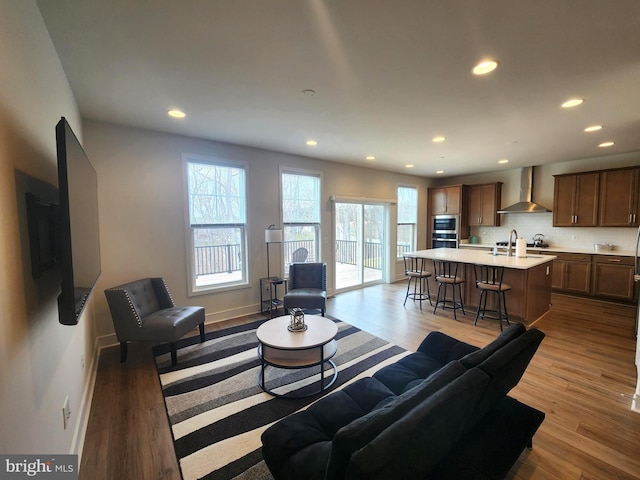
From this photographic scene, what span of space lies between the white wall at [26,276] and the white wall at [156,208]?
5.40 feet

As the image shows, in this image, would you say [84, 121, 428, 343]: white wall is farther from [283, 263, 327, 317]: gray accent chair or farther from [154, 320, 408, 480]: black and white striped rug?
[154, 320, 408, 480]: black and white striped rug

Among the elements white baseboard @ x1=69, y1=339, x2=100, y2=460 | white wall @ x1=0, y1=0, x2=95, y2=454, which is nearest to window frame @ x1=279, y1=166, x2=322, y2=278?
white baseboard @ x1=69, y1=339, x2=100, y2=460

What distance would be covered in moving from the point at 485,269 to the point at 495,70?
3.23 meters

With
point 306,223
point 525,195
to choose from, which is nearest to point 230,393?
point 306,223

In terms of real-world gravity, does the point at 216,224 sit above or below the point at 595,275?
above

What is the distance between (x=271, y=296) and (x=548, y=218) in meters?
6.42

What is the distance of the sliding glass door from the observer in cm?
594

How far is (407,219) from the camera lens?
289 inches

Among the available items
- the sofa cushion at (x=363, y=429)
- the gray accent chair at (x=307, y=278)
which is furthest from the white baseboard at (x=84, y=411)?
the gray accent chair at (x=307, y=278)

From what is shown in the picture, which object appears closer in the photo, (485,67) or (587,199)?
(485,67)

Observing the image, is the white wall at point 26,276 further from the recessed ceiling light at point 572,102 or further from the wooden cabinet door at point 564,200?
the wooden cabinet door at point 564,200

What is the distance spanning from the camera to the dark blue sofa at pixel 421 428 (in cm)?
92

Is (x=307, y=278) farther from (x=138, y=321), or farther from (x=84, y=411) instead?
(x=84, y=411)

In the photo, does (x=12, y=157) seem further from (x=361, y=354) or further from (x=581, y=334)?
(x=581, y=334)
